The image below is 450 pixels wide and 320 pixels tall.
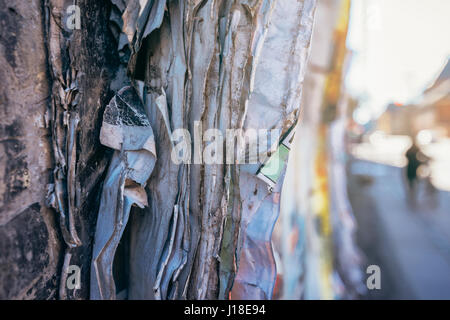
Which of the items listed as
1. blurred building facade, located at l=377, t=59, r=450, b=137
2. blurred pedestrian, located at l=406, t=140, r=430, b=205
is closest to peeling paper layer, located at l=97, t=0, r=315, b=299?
blurred pedestrian, located at l=406, t=140, r=430, b=205

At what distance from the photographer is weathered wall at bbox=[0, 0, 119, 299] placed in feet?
1.74

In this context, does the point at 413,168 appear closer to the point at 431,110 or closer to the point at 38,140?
the point at 38,140

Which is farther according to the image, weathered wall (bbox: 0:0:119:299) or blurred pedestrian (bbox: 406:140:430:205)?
blurred pedestrian (bbox: 406:140:430:205)

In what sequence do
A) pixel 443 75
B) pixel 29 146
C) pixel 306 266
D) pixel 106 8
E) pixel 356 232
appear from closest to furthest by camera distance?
1. pixel 29 146
2. pixel 106 8
3. pixel 306 266
4. pixel 356 232
5. pixel 443 75

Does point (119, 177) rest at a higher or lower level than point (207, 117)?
lower

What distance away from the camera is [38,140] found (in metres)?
0.58

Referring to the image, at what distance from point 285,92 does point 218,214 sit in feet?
1.23

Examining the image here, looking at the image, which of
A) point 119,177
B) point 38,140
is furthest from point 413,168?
point 38,140

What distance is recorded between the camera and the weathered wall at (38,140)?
531 millimetres

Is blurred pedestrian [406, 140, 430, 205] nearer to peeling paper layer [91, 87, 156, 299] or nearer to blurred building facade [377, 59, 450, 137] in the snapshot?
peeling paper layer [91, 87, 156, 299]
